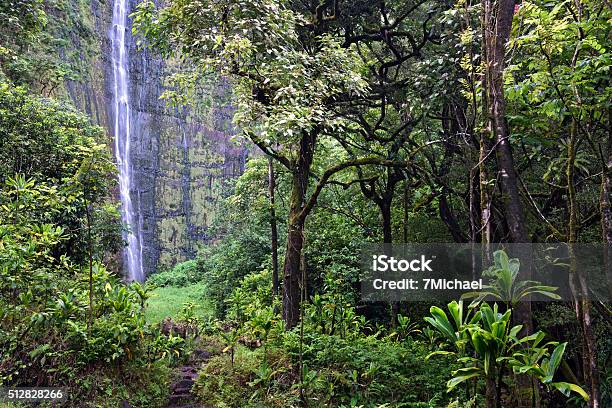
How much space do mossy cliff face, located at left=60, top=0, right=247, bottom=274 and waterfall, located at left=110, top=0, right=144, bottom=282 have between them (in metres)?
0.31

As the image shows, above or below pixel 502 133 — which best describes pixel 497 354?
below

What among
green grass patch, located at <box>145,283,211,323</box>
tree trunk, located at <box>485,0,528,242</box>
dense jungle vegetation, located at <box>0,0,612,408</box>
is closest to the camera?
dense jungle vegetation, located at <box>0,0,612,408</box>

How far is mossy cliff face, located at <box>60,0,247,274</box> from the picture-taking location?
2116 cm

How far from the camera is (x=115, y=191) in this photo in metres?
20.5

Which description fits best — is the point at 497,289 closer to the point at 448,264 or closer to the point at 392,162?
the point at 392,162

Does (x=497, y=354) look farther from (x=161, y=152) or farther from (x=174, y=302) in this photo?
(x=161, y=152)

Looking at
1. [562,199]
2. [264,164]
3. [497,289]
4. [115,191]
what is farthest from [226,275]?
[115,191]

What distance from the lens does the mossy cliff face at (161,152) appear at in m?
21.2

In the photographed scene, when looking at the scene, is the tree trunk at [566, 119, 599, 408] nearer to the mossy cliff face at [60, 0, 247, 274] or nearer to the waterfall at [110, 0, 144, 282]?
the mossy cliff face at [60, 0, 247, 274]

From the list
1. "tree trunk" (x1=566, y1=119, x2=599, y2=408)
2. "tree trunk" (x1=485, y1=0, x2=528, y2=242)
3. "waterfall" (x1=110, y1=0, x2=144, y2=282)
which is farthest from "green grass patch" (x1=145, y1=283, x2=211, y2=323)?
"tree trunk" (x1=566, y1=119, x2=599, y2=408)

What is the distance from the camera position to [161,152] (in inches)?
942

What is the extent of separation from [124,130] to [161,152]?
2398 millimetres

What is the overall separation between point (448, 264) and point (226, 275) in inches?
250

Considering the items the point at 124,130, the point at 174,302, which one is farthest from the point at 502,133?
the point at 124,130
